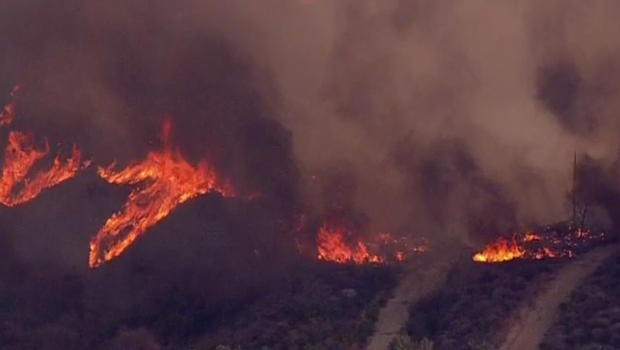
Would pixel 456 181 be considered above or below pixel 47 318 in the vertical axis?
above

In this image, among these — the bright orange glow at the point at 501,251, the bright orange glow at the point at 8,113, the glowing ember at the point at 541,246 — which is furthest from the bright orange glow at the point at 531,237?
the bright orange glow at the point at 8,113

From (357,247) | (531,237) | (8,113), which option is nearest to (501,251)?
(531,237)

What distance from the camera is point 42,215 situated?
140 feet

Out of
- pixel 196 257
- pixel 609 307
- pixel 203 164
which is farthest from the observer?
pixel 203 164

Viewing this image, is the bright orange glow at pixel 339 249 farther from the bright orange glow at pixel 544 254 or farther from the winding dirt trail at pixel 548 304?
the winding dirt trail at pixel 548 304

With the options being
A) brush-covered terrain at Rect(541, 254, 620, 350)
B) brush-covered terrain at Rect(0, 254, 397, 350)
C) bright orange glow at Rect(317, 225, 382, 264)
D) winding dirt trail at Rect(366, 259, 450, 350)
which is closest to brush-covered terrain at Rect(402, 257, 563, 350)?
winding dirt trail at Rect(366, 259, 450, 350)

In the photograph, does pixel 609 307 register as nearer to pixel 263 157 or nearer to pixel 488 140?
pixel 488 140

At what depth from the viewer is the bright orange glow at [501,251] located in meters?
39.3

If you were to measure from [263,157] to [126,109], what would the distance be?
219 inches

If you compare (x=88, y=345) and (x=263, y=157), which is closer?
(x=88, y=345)

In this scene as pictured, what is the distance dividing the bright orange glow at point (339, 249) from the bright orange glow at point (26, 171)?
920 cm

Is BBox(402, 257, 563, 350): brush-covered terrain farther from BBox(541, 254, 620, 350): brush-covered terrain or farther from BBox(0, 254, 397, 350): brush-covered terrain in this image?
BBox(0, 254, 397, 350): brush-covered terrain

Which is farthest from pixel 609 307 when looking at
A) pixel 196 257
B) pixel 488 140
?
pixel 196 257

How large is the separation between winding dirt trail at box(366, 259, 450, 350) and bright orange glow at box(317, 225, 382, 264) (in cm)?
170
